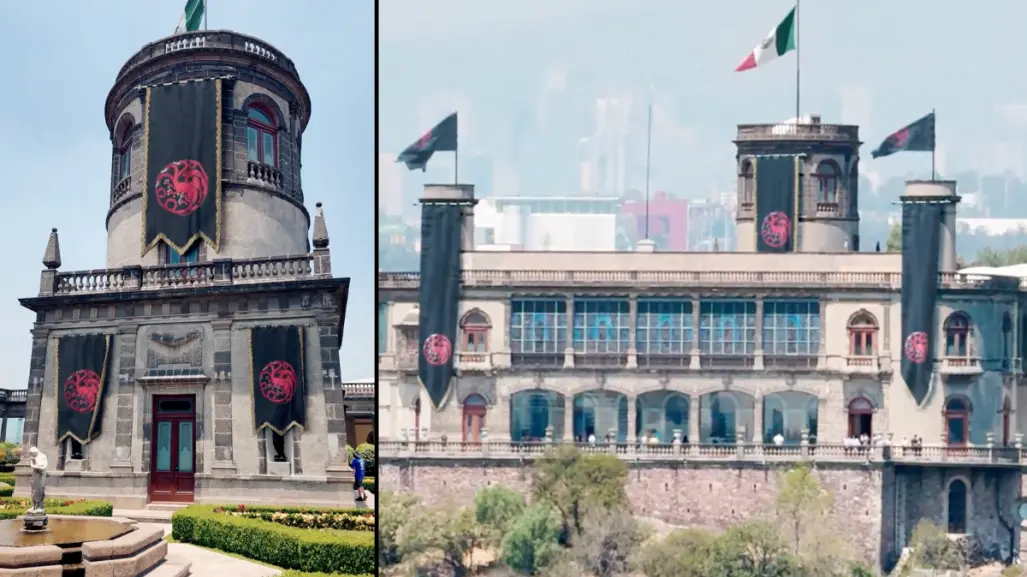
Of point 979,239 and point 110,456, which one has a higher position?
point 979,239

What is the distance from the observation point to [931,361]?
3353cm

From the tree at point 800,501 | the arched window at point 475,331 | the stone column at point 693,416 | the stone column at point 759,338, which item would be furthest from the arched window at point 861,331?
the arched window at point 475,331

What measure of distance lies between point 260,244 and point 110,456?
4.72m

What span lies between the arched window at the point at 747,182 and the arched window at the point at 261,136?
46.0 feet

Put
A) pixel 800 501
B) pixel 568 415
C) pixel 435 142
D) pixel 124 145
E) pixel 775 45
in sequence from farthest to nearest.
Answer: pixel 568 415 → pixel 435 142 → pixel 775 45 → pixel 800 501 → pixel 124 145

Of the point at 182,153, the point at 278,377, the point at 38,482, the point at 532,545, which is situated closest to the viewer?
the point at 38,482

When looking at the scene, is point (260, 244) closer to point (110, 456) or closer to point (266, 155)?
point (266, 155)

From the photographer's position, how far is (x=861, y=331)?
33.8 meters

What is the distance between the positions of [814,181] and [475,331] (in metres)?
9.83

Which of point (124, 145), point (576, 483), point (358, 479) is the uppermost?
point (124, 145)

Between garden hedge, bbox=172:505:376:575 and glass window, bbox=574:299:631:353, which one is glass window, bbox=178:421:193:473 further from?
glass window, bbox=574:299:631:353

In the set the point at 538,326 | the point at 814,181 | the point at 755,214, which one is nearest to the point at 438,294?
the point at 538,326

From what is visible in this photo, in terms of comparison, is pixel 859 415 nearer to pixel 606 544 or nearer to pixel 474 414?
pixel 606 544

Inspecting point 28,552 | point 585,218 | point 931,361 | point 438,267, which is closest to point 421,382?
point 438,267
